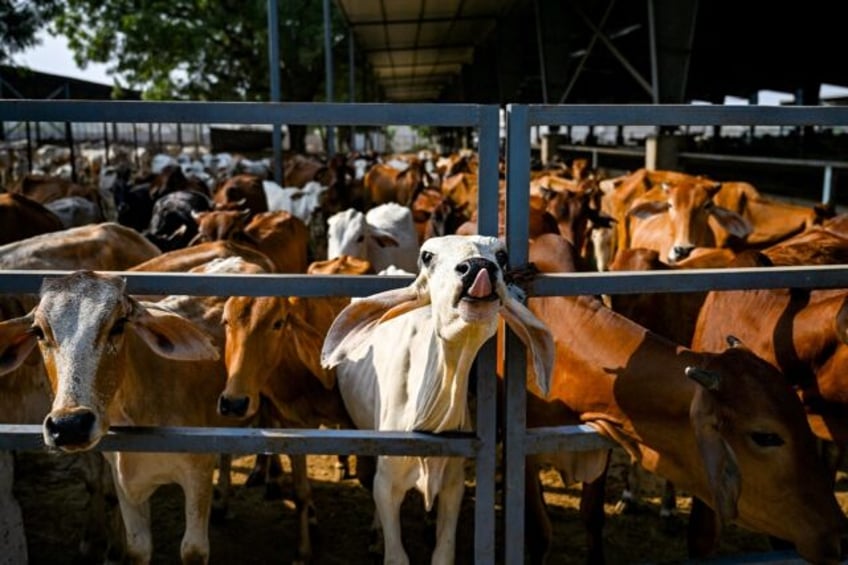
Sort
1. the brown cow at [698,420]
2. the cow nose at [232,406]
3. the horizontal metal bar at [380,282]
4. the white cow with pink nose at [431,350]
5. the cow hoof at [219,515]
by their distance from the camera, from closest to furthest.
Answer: the white cow with pink nose at [431,350] → the brown cow at [698,420] → the horizontal metal bar at [380,282] → the cow nose at [232,406] → the cow hoof at [219,515]

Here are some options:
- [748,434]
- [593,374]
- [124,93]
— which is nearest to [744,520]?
[748,434]

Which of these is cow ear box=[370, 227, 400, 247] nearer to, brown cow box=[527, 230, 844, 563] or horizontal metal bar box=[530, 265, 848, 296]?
brown cow box=[527, 230, 844, 563]

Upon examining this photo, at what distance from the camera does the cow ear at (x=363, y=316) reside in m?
2.76

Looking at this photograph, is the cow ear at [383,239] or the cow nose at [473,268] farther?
the cow ear at [383,239]

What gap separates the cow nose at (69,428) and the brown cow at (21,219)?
5565mm

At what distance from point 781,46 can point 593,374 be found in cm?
2279

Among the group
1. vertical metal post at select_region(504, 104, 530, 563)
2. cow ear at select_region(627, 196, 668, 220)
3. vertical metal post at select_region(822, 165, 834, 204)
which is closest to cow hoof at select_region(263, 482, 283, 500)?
vertical metal post at select_region(504, 104, 530, 563)

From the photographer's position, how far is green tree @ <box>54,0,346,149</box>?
27.0 meters

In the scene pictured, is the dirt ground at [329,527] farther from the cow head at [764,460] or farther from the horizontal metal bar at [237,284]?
the horizontal metal bar at [237,284]

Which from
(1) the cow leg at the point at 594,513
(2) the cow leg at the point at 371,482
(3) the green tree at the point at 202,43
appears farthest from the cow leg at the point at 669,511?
(3) the green tree at the point at 202,43

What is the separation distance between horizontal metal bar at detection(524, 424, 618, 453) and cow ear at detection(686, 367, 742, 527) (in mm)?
400

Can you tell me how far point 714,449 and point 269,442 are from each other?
1526 millimetres

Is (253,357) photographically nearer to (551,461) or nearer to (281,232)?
(551,461)

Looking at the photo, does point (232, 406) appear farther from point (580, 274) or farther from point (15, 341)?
point (580, 274)
